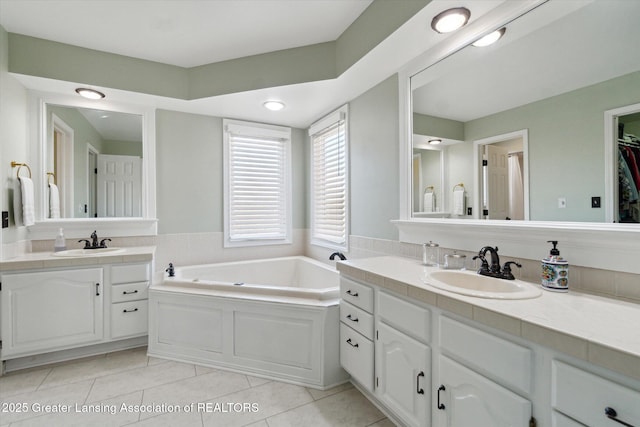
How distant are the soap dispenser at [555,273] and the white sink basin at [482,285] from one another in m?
0.06

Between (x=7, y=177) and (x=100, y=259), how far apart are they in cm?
91


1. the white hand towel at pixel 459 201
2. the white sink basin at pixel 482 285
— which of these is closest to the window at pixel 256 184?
the white hand towel at pixel 459 201

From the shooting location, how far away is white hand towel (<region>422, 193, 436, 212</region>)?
2.01 m

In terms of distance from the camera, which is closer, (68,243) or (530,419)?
(530,419)

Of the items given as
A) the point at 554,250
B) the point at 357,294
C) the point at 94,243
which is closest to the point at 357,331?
the point at 357,294

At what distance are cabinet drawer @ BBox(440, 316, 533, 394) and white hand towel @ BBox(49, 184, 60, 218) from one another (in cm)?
325

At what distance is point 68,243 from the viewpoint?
2688mm

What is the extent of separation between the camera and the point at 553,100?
1371 millimetres

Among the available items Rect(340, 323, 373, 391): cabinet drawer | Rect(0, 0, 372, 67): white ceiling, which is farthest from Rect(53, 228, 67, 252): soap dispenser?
Rect(340, 323, 373, 391): cabinet drawer

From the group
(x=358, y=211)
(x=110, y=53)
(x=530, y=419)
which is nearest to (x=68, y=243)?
(x=110, y=53)

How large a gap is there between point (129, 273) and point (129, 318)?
38 cm

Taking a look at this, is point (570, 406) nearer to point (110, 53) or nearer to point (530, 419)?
point (530, 419)

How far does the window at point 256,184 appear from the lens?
336 cm

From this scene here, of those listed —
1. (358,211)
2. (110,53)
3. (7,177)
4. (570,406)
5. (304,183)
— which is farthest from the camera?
(304,183)
